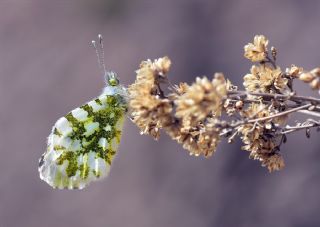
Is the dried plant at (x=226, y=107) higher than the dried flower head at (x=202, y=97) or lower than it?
higher

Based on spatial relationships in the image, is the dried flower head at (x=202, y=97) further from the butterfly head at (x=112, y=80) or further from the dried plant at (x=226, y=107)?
the butterfly head at (x=112, y=80)

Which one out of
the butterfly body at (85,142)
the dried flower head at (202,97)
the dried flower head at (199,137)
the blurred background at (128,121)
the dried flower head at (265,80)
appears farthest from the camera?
the blurred background at (128,121)

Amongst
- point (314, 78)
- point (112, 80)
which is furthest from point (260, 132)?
point (112, 80)

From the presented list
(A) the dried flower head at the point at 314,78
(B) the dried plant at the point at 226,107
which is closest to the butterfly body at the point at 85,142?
(B) the dried plant at the point at 226,107

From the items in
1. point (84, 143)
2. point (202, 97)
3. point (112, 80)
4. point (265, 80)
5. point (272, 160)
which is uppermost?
point (112, 80)

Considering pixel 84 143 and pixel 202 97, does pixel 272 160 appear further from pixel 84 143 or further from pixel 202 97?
pixel 84 143

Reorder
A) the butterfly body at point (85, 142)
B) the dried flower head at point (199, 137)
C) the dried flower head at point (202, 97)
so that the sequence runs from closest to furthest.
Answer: the dried flower head at point (202, 97) → the dried flower head at point (199, 137) → the butterfly body at point (85, 142)
